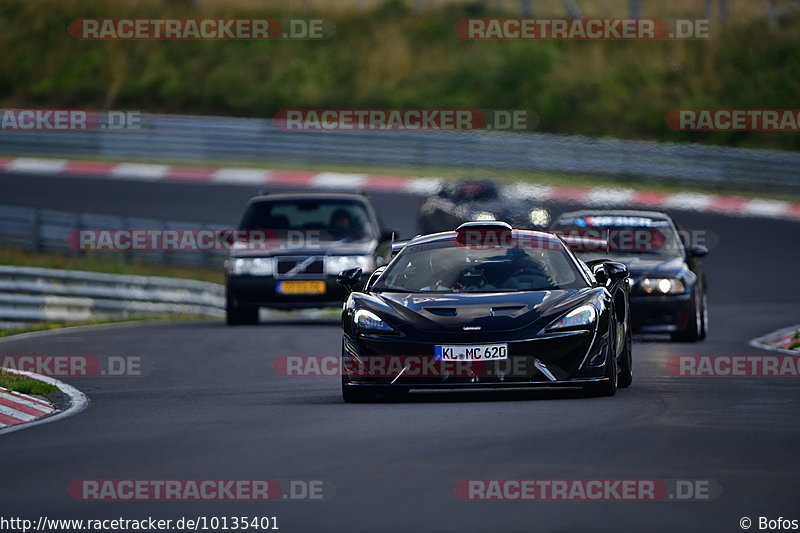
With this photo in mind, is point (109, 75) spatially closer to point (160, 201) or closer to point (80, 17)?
point (80, 17)

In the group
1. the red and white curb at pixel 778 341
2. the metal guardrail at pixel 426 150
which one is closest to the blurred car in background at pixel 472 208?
the metal guardrail at pixel 426 150

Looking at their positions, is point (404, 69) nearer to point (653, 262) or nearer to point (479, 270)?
point (653, 262)

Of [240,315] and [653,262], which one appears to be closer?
[653,262]

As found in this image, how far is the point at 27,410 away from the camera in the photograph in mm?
12148

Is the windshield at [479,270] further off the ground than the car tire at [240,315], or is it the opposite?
the car tire at [240,315]

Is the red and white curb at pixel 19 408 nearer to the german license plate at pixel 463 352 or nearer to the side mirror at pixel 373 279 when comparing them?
the side mirror at pixel 373 279

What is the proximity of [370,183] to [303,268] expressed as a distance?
53.7ft

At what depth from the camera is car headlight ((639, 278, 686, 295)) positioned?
61.2ft

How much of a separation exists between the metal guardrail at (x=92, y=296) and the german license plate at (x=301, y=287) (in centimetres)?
421

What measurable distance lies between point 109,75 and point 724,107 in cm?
1775

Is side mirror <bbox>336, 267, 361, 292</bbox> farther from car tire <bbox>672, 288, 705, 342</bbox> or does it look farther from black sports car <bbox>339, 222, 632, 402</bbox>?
car tire <bbox>672, 288, 705, 342</bbox>


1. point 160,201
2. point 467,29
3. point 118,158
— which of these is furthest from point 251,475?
point 467,29

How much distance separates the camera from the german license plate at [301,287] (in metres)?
21.1

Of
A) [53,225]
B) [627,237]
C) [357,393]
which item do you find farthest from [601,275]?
[53,225]
